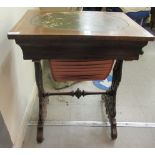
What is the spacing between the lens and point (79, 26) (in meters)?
1.23

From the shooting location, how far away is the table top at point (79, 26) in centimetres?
107

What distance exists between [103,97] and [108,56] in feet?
2.73

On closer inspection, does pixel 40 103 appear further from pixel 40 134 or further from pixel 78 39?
pixel 78 39

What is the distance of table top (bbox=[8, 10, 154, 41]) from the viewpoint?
107 centimetres

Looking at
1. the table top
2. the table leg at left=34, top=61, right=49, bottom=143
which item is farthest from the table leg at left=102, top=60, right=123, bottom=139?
the table leg at left=34, top=61, right=49, bottom=143

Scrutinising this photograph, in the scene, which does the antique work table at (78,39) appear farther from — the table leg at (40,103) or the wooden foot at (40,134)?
the wooden foot at (40,134)

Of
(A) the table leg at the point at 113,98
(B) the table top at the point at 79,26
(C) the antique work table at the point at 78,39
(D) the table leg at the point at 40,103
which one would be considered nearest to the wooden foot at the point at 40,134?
(D) the table leg at the point at 40,103

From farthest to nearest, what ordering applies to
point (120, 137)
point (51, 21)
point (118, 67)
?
point (120, 137) < point (118, 67) < point (51, 21)

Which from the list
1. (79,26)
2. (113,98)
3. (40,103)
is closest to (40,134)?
Answer: (40,103)

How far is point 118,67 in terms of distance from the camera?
1.52 m

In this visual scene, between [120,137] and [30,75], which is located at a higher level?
[30,75]

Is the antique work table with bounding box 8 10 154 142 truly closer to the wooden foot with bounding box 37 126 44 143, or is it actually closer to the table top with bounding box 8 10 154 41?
the table top with bounding box 8 10 154 41
